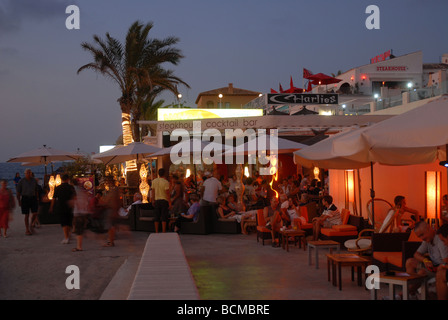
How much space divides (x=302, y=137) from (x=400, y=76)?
25.6 metres

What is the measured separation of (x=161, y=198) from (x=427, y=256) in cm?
862

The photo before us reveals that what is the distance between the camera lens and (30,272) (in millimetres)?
9000

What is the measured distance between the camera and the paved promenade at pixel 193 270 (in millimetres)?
7281

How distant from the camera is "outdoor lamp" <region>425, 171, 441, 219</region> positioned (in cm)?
1130

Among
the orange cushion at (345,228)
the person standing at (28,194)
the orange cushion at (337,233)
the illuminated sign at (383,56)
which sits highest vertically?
the illuminated sign at (383,56)

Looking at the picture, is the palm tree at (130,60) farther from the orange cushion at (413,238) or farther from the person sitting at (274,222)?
the orange cushion at (413,238)

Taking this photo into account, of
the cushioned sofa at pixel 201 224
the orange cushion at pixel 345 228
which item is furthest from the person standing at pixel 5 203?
the orange cushion at pixel 345 228

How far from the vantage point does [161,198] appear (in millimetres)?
13797

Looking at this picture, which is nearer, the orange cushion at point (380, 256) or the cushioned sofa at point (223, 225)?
the orange cushion at point (380, 256)

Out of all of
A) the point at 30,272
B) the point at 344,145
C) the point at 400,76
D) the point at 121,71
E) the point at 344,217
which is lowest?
the point at 30,272

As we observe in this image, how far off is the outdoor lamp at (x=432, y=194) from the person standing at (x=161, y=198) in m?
6.51
